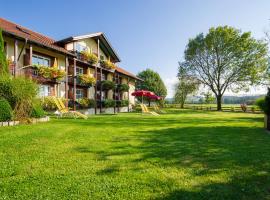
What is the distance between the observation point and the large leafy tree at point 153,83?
6994 cm

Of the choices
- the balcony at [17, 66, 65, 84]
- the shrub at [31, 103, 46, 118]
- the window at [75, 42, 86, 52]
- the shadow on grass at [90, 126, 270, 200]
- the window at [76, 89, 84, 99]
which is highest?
the window at [75, 42, 86, 52]

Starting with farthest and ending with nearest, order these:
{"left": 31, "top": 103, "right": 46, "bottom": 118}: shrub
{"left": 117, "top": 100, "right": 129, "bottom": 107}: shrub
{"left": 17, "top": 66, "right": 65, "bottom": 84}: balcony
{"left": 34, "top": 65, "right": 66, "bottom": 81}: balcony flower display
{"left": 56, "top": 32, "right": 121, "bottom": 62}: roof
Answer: {"left": 117, "top": 100, "right": 129, "bottom": 107}: shrub < {"left": 56, "top": 32, "right": 121, "bottom": 62}: roof < {"left": 34, "top": 65, "right": 66, "bottom": 81}: balcony flower display < {"left": 17, "top": 66, "right": 65, "bottom": 84}: balcony < {"left": 31, "top": 103, "right": 46, "bottom": 118}: shrub

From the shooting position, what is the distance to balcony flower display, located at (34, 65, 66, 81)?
18156mm

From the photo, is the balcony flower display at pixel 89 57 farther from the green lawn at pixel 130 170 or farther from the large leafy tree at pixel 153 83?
the large leafy tree at pixel 153 83

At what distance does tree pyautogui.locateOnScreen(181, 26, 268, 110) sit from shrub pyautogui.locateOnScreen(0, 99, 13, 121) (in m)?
36.4

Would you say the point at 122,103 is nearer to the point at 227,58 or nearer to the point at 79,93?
the point at 79,93

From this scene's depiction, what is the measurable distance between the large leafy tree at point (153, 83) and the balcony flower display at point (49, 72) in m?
51.3

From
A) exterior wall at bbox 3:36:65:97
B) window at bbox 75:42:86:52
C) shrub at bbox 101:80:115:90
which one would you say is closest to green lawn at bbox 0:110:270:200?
exterior wall at bbox 3:36:65:97

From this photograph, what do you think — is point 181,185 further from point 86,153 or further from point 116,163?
point 86,153

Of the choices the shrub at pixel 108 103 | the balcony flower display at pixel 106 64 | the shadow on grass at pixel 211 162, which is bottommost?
the shadow on grass at pixel 211 162

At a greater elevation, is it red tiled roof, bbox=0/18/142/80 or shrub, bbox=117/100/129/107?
red tiled roof, bbox=0/18/142/80

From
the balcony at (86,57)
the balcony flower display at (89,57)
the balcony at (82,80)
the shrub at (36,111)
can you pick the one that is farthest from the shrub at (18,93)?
the balcony flower display at (89,57)

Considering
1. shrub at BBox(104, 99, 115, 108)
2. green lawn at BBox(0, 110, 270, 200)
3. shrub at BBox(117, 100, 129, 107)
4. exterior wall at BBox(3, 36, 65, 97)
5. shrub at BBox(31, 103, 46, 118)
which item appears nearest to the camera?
green lawn at BBox(0, 110, 270, 200)

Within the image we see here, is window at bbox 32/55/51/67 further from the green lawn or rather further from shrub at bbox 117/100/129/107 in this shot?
the green lawn
